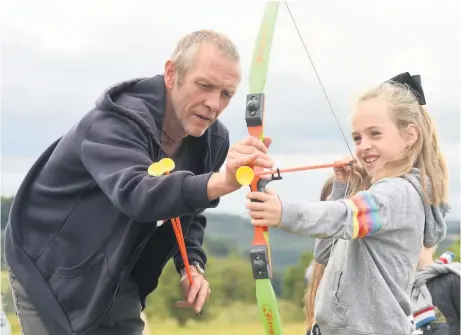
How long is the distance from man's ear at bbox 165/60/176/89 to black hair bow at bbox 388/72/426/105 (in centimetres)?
74

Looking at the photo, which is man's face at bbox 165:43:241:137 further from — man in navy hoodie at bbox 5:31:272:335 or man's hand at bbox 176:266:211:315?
man's hand at bbox 176:266:211:315

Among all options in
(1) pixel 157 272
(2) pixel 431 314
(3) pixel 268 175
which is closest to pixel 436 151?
(3) pixel 268 175

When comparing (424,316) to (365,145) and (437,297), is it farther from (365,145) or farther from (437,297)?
(365,145)

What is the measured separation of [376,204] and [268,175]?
1.29 ft

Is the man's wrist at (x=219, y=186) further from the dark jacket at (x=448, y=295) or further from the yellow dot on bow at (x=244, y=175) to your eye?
the dark jacket at (x=448, y=295)

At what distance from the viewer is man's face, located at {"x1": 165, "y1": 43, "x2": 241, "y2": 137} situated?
2029 mm

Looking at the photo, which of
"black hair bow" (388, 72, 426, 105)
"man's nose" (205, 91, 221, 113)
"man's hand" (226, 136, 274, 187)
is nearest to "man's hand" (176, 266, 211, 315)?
"man's nose" (205, 91, 221, 113)

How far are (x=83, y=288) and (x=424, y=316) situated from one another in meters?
1.97

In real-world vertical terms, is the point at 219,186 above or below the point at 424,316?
above

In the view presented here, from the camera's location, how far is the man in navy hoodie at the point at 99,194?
1933 mm

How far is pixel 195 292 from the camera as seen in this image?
2311 millimetres

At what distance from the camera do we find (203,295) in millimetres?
2330

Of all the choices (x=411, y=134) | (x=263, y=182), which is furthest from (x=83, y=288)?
(x=411, y=134)

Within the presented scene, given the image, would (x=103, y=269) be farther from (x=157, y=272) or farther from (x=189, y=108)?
(x=189, y=108)
